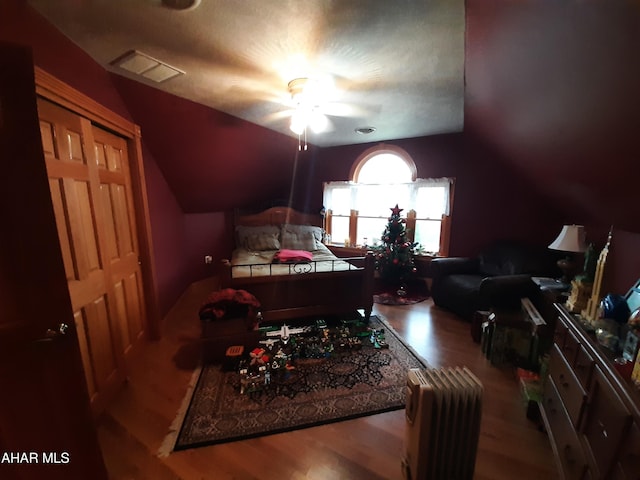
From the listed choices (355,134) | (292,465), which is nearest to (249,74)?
(355,134)

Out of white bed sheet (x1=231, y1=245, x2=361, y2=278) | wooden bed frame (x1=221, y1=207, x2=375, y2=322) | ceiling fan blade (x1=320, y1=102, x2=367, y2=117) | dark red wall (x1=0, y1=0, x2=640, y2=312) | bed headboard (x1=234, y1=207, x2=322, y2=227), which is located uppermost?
A: ceiling fan blade (x1=320, y1=102, x2=367, y2=117)

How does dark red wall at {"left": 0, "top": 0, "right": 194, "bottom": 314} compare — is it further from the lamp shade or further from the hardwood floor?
the lamp shade

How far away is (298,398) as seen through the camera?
73.5 inches

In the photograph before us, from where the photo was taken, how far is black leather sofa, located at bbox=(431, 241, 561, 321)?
2506mm

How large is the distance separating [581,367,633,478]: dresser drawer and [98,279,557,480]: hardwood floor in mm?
541

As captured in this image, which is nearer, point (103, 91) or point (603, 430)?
point (603, 430)

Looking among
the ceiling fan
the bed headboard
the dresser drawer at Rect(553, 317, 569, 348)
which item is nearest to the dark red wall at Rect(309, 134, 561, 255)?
the ceiling fan

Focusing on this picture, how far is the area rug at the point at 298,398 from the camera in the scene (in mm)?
1619

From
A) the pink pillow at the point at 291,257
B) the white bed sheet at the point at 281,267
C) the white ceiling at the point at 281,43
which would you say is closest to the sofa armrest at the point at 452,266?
the white bed sheet at the point at 281,267

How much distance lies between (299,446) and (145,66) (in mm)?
2696

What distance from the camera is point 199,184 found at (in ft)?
11.4

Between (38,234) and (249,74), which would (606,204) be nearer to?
(249,74)

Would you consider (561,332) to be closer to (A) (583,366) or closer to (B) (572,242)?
(A) (583,366)

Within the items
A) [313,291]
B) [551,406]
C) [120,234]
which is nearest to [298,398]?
[313,291]
